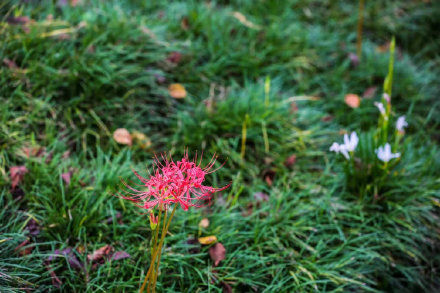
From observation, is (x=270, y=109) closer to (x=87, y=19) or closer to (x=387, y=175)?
(x=387, y=175)

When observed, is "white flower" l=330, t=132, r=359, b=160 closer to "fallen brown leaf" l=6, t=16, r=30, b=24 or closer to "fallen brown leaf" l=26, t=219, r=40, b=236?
"fallen brown leaf" l=26, t=219, r=40, b=236

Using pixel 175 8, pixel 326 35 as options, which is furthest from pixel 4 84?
→ pixel 326 35

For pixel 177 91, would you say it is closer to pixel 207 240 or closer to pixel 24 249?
pixel 207 240

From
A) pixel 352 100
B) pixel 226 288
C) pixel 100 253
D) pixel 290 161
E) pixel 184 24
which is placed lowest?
pixel 226 288

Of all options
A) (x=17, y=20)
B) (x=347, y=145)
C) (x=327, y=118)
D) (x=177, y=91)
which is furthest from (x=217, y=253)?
(x=17, y=20)

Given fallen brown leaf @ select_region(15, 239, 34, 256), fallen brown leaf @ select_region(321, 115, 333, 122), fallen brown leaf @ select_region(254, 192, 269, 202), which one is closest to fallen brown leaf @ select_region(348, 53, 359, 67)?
fallen brown leaf @ select_region(321, 115, 333, 122)

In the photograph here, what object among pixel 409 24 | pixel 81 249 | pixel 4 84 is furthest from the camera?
pixel 409 24

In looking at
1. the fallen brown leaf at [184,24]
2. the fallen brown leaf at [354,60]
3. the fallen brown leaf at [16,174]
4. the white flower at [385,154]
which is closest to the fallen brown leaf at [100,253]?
the fallen brown leaf at [16,174]
